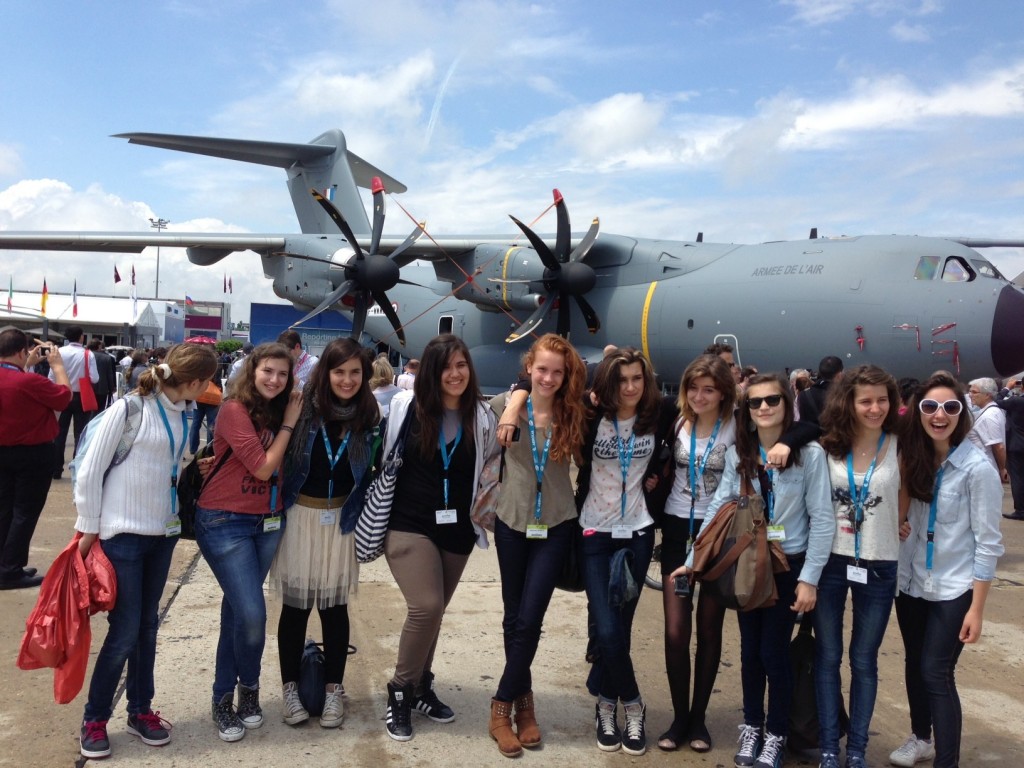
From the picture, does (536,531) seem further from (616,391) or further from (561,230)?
(561,230)

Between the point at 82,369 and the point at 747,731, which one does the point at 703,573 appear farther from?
the point at 82,369

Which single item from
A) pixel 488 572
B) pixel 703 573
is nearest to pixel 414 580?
pixel 703 573

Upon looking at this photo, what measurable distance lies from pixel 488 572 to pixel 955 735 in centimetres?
374

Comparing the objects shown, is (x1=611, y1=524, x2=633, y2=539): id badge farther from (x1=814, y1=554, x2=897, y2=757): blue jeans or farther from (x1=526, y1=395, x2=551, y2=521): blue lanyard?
(x1=814, y1=554, x2=897, y2=757): blue jeans

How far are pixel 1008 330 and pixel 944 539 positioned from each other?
7939mm

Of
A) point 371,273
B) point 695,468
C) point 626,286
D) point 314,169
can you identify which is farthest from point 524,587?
point 314,169

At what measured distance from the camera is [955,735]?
306 centimetres

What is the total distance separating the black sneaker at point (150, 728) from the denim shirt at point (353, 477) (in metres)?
1.02

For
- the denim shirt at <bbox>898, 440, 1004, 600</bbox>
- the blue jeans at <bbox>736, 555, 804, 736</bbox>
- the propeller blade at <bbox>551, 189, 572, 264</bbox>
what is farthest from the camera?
the propeller blade at <bbox>551, 189, 572, 264</bbox>

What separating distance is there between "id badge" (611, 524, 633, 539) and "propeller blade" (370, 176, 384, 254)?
35.8 feet

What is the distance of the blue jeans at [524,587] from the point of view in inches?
133

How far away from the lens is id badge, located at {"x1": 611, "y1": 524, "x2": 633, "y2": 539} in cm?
341

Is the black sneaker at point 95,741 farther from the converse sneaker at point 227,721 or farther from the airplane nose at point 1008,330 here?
the airplane nose at point 1008,330

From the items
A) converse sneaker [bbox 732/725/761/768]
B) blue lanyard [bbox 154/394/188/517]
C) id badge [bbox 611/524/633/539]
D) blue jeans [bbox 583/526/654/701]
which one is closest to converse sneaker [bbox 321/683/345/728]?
blue lanyard [bbox 154/394/188/517]
